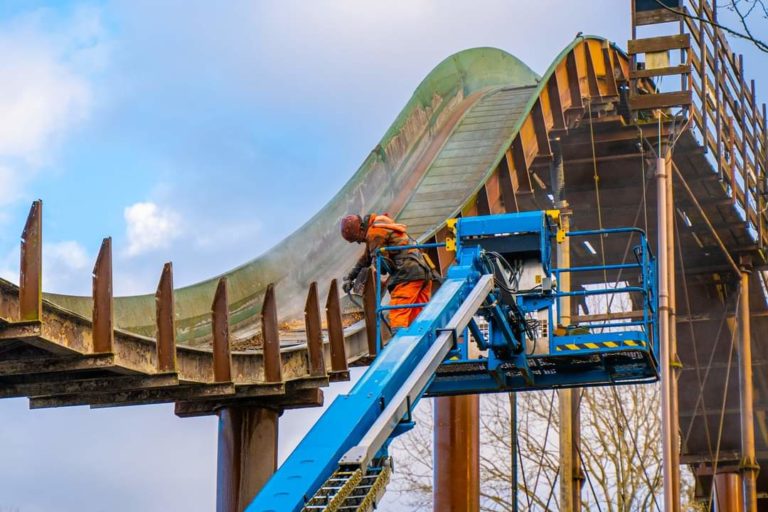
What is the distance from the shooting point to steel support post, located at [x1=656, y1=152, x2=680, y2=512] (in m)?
16.8

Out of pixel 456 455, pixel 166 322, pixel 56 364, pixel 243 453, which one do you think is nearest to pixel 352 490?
pixel 56 364

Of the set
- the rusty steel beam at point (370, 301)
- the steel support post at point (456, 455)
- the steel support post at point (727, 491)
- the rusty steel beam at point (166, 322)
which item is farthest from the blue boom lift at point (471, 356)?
the steel support post at point (727, 491)

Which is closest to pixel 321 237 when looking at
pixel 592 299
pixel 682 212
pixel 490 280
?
pixel 682 212

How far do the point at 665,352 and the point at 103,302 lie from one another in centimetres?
739

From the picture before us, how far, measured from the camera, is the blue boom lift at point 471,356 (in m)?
7.80

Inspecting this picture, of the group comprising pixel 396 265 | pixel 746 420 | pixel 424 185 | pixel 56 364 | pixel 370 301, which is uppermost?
pixel 424 185

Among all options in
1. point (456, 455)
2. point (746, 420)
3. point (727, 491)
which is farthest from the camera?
point (727, 491)

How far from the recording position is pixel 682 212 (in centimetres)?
2309

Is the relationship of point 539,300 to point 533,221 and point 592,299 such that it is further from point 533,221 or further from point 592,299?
point 592,299

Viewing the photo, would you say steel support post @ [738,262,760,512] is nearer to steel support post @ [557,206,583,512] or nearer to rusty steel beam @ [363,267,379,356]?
steel support post @ [557,206,583,512]

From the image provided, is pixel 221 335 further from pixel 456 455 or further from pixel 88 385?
pixel 456 455

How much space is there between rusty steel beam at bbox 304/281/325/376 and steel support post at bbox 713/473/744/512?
41.0 ft

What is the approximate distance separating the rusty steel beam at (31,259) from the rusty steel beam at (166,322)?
1.67m

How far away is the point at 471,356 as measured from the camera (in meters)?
13.2
